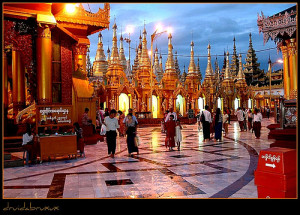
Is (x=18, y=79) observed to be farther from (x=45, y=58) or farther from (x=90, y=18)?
(x=90, y=18)

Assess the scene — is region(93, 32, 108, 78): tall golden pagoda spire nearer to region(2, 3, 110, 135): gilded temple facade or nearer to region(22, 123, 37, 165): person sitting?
region(2, 3, 110, 135): gilded temple facade

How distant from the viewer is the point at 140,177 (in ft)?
20.4

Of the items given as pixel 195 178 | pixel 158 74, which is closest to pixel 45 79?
pixel 195 178

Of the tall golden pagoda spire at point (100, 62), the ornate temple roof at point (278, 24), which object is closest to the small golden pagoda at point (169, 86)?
the tall golden pagoda spire at point (100, 62)

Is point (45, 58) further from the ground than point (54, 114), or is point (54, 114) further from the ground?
point (45, 58)

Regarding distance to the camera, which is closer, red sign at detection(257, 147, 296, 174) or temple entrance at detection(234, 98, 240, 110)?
red sign at detection(257, 147, 296, 174)

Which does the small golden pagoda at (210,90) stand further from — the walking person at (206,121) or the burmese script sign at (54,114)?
the burmese script sign at (54,114)

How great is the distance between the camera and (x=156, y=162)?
8.02 metres

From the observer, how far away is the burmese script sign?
8969 millimetres

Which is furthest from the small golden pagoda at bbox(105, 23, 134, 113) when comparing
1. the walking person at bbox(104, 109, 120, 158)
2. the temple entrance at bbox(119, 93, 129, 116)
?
the walking person at bbox(104, 109, 120, 158)

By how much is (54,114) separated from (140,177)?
429 cm

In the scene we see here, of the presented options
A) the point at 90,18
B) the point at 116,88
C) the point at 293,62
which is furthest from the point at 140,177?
the point at 116,88

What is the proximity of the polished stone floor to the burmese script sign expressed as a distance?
1.33m

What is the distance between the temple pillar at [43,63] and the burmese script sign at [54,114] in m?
1.28
